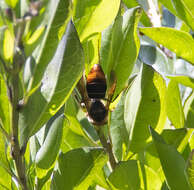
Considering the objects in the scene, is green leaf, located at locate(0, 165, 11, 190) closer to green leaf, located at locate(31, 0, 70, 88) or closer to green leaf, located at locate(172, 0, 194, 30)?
green leaf, located at locate(31, 0, 70, 88)

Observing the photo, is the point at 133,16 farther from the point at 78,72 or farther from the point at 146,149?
the point at 146,149

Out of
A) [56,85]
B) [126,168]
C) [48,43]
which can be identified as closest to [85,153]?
[126,168]

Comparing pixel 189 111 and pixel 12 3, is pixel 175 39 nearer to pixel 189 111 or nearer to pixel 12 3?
pixel 189 111

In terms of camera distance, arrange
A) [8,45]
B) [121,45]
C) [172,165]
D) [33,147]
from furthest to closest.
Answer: [33,147], [121,45], [172,165], [8,45]

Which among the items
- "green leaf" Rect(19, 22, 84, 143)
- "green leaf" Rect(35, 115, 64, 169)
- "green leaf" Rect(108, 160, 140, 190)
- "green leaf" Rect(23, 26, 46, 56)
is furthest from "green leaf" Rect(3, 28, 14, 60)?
"green leaf" Rect(108, 160, 140, 190)

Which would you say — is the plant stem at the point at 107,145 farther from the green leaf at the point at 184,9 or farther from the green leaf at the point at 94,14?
the green leaf at the point at 184,9

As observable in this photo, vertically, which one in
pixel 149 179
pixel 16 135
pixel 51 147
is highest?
pixel 16 135

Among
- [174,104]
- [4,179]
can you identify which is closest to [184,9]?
[174,104]
